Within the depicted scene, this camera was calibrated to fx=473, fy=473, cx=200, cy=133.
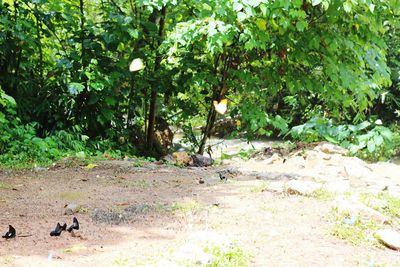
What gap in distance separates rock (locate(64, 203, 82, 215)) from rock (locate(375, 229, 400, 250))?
1.97 m

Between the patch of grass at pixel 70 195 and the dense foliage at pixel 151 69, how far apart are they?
1.71 meters

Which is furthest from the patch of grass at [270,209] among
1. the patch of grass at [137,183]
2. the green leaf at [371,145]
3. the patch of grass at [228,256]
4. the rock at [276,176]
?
the green leaf at [371,145]

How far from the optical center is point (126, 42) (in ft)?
21.5

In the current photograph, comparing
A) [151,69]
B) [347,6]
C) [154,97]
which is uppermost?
[347,6]

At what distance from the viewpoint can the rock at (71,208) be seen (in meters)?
3.25

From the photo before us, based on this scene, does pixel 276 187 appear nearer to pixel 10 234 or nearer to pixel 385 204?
pixel 385 204

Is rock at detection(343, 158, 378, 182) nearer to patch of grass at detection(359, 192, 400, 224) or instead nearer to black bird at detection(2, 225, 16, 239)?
patch of grass at detection(359, 192, 400, 224)

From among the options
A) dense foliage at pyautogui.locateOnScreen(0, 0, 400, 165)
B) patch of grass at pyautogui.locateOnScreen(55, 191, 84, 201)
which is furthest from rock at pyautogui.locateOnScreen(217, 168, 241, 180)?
dense foliage at pyautogui.locateOnScreen(0, 0, 400, 165)

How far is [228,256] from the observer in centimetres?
231

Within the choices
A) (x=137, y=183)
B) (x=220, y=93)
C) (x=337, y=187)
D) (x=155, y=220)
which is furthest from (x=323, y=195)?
(x=220, y=93)

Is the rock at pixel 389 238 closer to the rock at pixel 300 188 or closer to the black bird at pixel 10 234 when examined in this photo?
the rock at pixel 300 188

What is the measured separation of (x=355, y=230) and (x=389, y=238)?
0.21 meters

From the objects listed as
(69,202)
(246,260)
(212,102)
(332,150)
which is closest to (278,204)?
(246,260)

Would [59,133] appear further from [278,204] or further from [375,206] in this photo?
[375,206]
